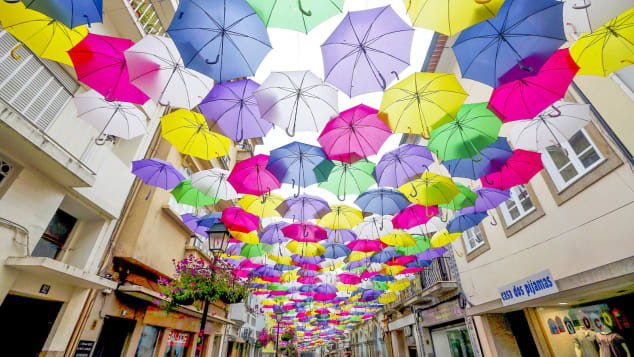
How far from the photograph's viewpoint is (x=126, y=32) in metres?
7.80

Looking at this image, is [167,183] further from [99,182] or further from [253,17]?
[253,17]

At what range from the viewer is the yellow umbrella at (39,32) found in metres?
3.75

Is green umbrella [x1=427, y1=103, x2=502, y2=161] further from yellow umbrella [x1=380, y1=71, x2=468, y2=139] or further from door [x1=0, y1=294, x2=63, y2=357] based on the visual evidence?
door [x1=0, y1=294, x2=63, y2=357]

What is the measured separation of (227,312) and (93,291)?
11.5 metres

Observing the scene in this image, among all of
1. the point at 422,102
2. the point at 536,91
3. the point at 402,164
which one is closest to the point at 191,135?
the point at 422,102

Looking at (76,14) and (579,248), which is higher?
(76,14)

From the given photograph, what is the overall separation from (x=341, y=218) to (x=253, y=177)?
129 inches

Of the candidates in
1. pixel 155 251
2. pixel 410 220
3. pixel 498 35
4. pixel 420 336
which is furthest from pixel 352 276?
pixel 498 35

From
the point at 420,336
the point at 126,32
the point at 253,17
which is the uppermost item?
the point at 126,32

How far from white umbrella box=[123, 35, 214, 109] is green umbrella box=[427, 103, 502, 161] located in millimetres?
4638

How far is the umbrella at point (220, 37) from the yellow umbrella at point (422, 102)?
7.41 ft

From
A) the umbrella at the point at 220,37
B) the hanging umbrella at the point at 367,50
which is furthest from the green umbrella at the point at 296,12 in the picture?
the hanging umbrella at the point at 367,50

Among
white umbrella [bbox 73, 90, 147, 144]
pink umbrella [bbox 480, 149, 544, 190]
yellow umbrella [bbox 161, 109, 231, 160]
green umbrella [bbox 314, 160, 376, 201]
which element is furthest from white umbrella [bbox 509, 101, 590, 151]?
white umbrella [bbox 73, 90, 147, 144]

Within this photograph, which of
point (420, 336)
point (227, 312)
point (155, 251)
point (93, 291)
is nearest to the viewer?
point (93, 291)
